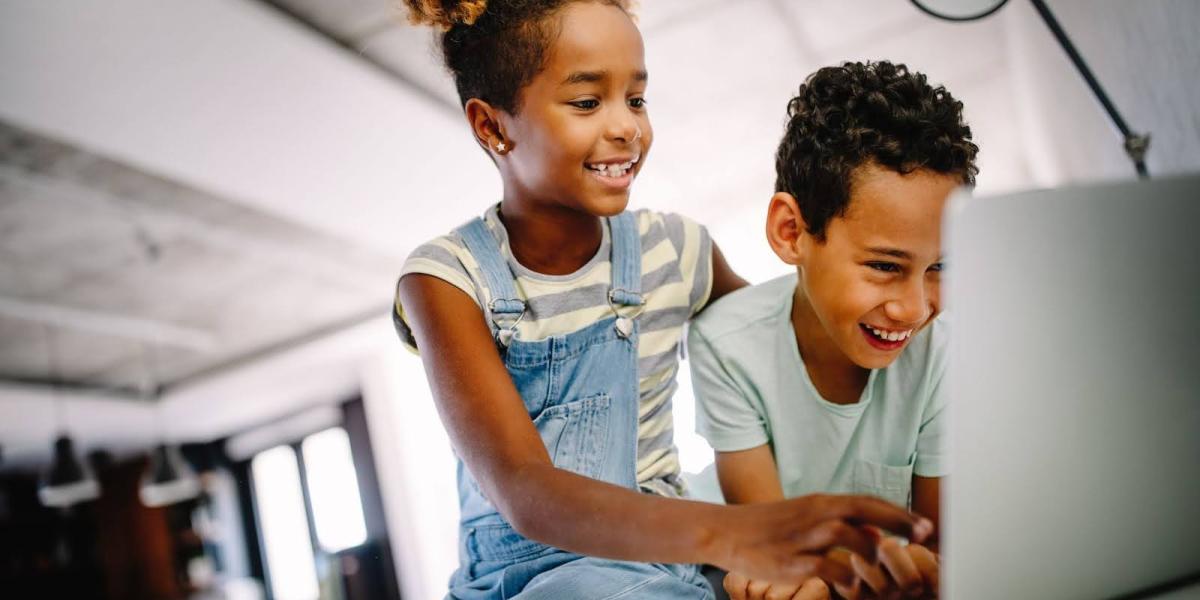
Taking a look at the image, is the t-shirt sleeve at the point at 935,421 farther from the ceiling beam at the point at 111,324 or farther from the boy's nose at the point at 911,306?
the ceiling beam at the point at 111,324

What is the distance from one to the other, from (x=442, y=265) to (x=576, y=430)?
9.3 inches

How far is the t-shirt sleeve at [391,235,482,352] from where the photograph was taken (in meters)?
0.94

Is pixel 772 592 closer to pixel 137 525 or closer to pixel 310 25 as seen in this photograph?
pixel 310 25

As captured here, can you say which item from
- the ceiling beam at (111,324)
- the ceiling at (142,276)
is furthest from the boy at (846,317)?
the ceiling beam at (111,324)

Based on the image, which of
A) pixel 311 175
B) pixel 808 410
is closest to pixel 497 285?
pixel 808 410

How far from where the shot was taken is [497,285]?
0.99 m

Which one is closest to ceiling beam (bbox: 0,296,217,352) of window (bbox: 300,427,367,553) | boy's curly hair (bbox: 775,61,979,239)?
window (bbox: 300,427,367,553)

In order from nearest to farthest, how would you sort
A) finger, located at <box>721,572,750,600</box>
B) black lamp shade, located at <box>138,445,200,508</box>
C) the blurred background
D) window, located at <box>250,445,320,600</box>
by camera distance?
finger, located at <box>721,572,750,600</box>, the blurred background, black lamp shade, located at <box>138,445,200,508</box>, window, located at <box>250,445,320,600</box>

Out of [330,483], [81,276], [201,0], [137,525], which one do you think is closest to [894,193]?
[201,0]

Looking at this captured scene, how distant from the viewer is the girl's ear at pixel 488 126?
1.06 metres

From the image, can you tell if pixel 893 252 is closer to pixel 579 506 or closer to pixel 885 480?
pixel 885 480

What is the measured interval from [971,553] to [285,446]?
30.2ft

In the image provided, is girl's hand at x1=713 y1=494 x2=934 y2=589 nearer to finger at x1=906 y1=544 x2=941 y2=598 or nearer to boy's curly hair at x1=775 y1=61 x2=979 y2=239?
finger at x1=906 y1=544 x2=941 y2=598

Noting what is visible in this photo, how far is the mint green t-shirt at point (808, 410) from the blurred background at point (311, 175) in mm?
438
